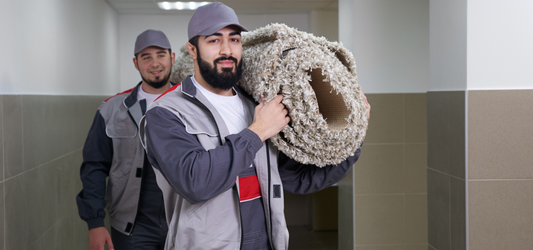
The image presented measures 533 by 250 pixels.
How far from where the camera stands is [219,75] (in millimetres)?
1298

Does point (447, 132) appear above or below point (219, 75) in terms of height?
below

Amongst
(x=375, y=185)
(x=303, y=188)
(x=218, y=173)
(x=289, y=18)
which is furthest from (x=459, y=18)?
(x=289, y=18)

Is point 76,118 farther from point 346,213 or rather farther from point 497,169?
point 497,169

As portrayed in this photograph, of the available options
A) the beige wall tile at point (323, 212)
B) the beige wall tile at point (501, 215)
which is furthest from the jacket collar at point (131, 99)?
the beige wall tile at point (323, 212)

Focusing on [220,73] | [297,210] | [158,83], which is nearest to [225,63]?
[220,73]

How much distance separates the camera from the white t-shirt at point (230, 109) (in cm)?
134

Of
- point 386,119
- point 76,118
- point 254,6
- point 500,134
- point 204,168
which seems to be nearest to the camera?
point 204,168

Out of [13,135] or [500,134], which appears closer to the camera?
[500,134]

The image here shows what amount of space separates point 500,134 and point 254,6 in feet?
12.3

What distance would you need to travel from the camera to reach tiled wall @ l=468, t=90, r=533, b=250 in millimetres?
1826

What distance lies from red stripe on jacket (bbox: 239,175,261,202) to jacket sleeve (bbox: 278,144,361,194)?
5.7 inches

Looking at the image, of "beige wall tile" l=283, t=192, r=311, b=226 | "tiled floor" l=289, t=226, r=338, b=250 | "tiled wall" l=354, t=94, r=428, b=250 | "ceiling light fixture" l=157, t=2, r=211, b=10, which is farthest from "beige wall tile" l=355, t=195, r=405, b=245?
"ceiling light fixture" l=157, t=2, r=211, b=10

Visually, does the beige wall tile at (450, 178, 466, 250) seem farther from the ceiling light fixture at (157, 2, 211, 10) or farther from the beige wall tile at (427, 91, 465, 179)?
the ceiling light fixture at (157, 2, 211, 10)

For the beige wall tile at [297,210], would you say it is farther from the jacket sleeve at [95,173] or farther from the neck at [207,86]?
the neck at [207,86]
